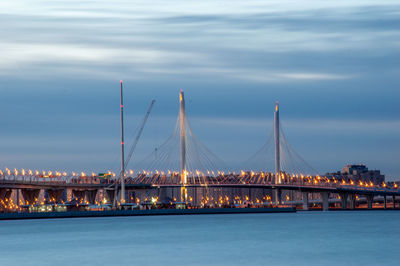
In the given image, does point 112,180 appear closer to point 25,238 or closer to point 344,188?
point 344,188

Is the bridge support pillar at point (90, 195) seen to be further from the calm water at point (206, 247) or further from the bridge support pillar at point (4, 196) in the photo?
the calm water at point (206, 247)

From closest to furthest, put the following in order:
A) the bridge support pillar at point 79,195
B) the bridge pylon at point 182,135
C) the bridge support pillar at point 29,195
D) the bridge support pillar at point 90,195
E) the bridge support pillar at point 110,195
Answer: the bridge pylon at point 182,135 → the bridge support pillar at point 29,195 → the bridge support pillar at point 110,195 → the bridge support pillar at point 79,195 → the bridge support pillar at point 90,195

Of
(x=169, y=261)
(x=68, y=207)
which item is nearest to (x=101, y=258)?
(x=169, y=261)

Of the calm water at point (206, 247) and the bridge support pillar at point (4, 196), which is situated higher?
the bridge support pillar at point (4, 196)

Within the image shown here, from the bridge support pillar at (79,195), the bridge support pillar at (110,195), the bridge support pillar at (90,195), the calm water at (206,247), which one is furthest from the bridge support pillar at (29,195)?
the calm water at (206,247)

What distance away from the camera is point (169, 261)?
210 ft

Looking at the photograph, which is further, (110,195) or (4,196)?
(110,195)

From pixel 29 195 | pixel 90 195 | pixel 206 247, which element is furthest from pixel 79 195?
pixel 206 247

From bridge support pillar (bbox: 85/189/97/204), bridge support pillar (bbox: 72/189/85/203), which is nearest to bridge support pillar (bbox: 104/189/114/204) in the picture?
bridge support pillar (bbox: 85/189/97/204)

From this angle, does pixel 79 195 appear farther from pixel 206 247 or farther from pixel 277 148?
pixel 206 247

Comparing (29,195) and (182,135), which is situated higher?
(182,135)

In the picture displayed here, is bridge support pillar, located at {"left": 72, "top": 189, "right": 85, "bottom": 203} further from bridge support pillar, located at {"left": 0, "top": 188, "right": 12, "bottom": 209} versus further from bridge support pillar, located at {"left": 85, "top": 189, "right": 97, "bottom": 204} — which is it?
bridge support pillar, located at {"left": 0, "top": 188, "right": 12, "bottom": 209}

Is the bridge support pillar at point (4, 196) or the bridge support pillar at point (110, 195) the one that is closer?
the bridge support pillar at point (4, 196)

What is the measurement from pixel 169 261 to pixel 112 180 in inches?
5328
